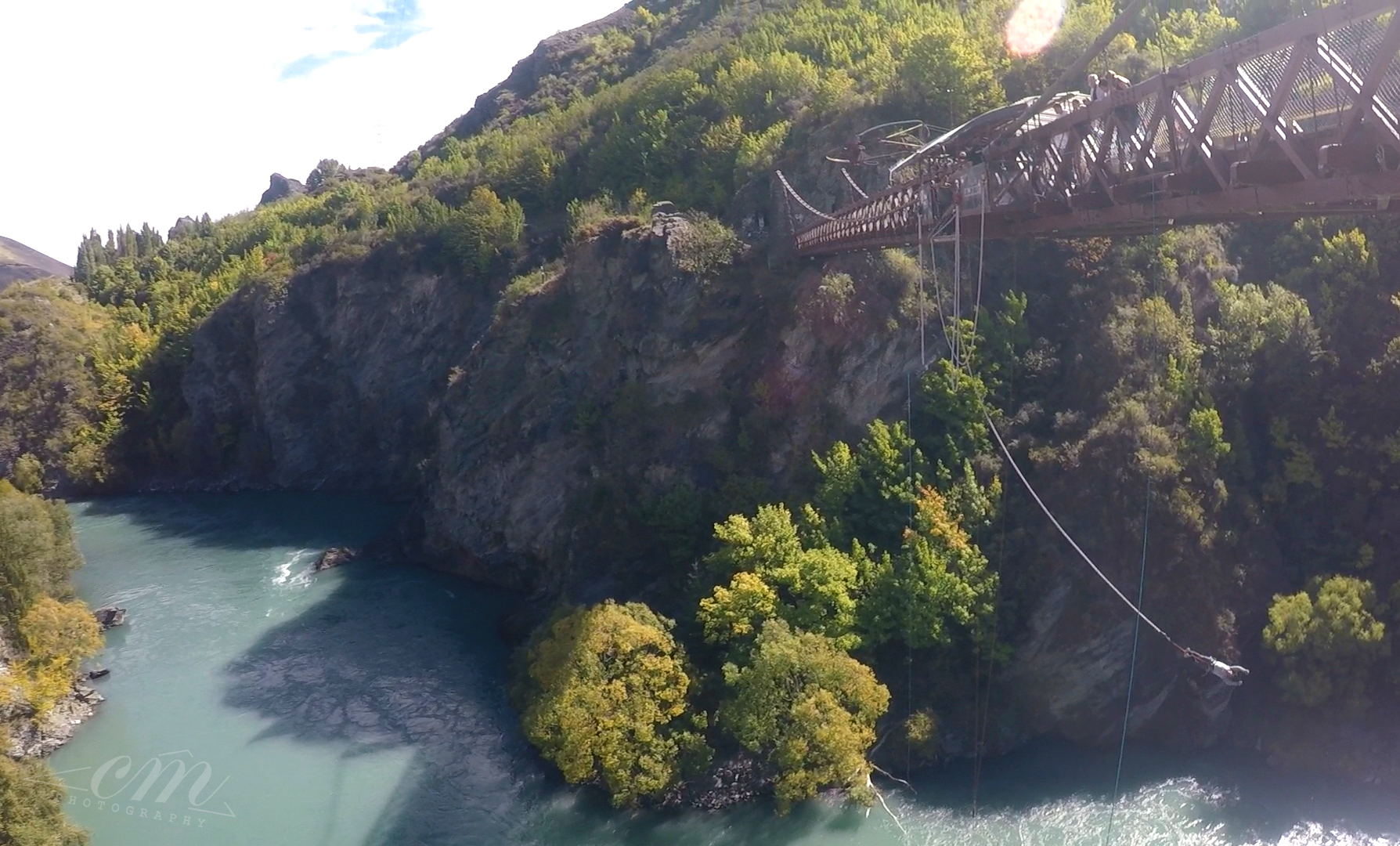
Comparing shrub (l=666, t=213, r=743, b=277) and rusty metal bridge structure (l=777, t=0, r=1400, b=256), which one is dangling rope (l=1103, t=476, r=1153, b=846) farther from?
shrub (l=666, t=213, r=743, b=277)

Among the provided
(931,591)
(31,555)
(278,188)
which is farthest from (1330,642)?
(278,188)

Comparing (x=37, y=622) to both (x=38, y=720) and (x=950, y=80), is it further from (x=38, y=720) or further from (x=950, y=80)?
(x=950, y=80)

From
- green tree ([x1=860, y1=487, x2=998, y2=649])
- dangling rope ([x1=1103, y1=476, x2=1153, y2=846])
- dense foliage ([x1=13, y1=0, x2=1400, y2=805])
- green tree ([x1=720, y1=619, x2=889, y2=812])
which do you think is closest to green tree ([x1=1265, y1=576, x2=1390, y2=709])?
dense foliage ([x1=13, y1=0, x2=1400, y2=805])

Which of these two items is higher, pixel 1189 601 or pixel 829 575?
pixel 829 575

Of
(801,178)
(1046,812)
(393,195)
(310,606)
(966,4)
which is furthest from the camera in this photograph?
(393,195)

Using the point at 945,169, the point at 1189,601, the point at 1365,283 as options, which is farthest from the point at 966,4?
the point at 1189,601

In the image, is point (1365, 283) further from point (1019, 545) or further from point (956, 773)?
point (956, 773)
